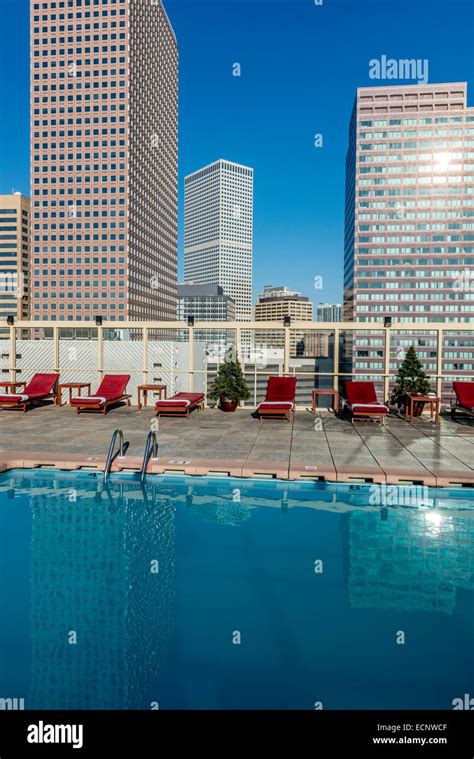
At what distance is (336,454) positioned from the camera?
26.9 feet

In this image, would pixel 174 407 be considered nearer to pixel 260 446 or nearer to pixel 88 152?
pixel 260 446

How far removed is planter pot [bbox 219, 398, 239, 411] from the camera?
13.0 metres

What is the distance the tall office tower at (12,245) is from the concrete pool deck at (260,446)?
160868mm

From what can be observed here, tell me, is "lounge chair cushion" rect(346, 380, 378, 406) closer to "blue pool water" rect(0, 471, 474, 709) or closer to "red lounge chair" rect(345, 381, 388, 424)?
"red lounge chair" rect(345, 381, 388, 424)

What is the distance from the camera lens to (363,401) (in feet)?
39.5

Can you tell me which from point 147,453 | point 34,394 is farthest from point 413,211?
point 147,453

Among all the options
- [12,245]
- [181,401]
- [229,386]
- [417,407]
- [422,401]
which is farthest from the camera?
[12,245]

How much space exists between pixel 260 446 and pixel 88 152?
4984 inches

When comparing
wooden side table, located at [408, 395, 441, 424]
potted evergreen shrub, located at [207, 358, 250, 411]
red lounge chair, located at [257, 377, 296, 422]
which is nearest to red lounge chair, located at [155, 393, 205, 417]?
potted evergreen shrub, located at [207, 358, 250, 411]

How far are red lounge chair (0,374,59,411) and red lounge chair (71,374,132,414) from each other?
1176 millimetres

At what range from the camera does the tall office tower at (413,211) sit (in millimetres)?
123438

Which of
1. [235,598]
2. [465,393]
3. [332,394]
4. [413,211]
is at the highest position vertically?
[413,211]

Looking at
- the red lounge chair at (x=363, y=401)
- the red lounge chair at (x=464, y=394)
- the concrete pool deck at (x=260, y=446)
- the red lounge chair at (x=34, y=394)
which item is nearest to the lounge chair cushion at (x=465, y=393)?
the red lounge chair at (x=464, y=394)
